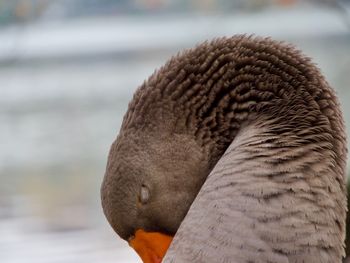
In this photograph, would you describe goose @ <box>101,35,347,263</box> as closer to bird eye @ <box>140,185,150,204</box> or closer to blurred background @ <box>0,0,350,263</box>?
bird eye @ <box>140,185,150,204</box>

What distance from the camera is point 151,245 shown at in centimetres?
245

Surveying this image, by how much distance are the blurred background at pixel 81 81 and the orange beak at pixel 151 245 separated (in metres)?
3.02

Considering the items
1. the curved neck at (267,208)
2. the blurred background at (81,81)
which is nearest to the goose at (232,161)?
the curved neck at (267,208)

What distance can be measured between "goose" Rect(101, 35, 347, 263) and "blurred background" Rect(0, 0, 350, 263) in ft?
10.2

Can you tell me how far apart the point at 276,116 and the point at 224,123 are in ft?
0.42

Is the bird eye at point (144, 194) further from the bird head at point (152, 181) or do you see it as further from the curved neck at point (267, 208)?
the curved neck at point (267, 208)

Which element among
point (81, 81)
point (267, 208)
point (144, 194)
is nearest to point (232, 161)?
point (267, 208)

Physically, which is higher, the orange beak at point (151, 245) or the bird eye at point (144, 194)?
the bird eye at point (144, 194)

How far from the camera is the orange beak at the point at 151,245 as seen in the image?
2445 millimetres

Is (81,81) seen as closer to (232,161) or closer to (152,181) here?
(152,181)

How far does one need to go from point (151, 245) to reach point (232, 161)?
1.08 feet

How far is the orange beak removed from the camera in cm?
245

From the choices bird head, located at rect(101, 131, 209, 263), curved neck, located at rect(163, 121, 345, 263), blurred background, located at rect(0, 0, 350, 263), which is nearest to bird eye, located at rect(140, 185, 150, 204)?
bird head, located at rect(101, 131, 209, 263)

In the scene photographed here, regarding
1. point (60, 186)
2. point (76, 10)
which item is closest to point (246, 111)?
point (60, 186)
